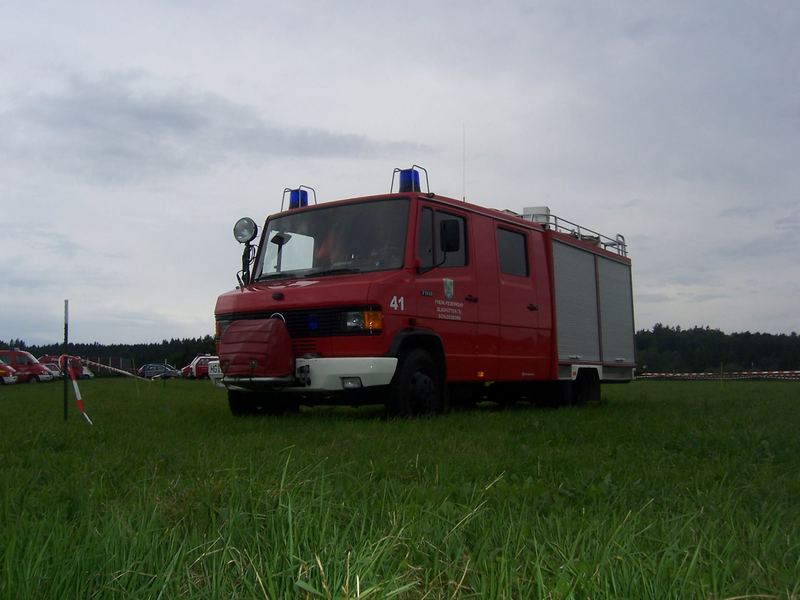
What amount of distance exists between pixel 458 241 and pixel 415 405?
74.7 inches

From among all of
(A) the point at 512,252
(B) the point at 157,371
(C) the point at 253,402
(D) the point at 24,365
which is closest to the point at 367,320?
(C) the point at 253,402

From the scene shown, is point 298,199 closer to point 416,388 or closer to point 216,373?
A: point 216,373

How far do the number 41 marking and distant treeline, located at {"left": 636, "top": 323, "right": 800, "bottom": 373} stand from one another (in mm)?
77605

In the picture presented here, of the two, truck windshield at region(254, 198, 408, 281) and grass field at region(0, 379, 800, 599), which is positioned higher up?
truck windshield at region(254, 198, 408, 281)

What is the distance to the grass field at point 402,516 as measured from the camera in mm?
2544

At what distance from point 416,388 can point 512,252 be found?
10.1 feet

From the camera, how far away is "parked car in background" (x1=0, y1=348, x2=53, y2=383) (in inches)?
1483

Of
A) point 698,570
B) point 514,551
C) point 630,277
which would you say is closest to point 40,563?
point 514,551

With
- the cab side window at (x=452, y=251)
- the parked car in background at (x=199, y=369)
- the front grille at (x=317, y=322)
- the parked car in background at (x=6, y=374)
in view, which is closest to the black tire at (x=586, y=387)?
the cab side window at (x=452, y=251)

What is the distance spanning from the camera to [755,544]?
10.5 ft

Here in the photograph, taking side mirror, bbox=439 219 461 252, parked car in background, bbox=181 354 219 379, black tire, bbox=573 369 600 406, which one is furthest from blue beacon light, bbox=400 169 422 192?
parked car in background, bbox=181 354 219 379

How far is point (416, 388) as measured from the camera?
9727 mm

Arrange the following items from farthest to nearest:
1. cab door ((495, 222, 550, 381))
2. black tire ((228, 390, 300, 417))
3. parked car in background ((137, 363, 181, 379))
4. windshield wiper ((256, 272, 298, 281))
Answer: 1. parked car in background ((137, 363, 181, 379))
2. cab door ((495, 222, 550, 381))
3. black tire ((228, 390, 300, 417))
4. windshield wiper ((256, 272, 298, 281))

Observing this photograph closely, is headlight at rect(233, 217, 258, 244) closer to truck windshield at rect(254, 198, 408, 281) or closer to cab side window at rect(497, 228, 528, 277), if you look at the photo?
truck windshield at rect(254, 198, 408, 281)
